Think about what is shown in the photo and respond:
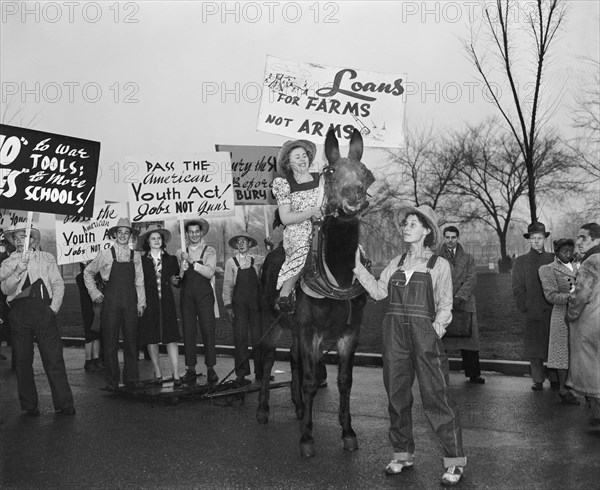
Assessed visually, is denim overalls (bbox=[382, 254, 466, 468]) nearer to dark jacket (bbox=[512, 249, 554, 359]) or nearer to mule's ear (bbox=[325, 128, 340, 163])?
mule's ear (bbox=[325, 128, 340, 163])

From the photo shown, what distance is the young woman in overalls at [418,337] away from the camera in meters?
5.88

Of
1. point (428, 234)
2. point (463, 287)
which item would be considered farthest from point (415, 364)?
point (463, 287)

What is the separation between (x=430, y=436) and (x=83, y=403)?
4.55 meters

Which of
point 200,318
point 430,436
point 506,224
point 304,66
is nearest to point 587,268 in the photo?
point 430,436

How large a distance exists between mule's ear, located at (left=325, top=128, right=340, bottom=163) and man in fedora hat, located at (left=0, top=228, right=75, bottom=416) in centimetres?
407

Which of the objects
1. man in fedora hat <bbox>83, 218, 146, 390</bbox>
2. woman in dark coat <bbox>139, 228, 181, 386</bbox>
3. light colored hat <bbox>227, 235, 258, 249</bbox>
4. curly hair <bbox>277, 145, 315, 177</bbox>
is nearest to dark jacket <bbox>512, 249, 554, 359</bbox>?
light colored hat <bbox>227, 235, 258, 249</bbox>

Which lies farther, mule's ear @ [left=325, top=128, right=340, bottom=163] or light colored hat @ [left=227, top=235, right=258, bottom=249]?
light colored hat @ [left=227, top=235, right=258, bottom=249]

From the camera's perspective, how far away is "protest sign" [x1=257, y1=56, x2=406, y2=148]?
9.34 m

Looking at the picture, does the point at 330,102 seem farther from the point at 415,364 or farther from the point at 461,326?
Answer: the point at 415,364

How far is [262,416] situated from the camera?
8297 mm

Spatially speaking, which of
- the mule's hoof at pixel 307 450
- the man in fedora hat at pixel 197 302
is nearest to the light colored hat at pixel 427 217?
the mule's hoof at pixel 307 450

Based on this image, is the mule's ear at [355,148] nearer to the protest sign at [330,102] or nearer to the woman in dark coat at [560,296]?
the protest sign at [330,102]

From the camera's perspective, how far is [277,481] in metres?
5.91

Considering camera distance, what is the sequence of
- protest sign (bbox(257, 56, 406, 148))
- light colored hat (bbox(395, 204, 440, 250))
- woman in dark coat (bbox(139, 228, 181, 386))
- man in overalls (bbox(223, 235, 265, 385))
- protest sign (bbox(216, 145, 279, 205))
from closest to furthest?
1. light colored hat (bbox(395, 204, 440, 250))
2. protest sign (bbox(257, 56, 406, 148))
3. woman in dark coat (bbox(139, 228, 181, 386))
4. man in overalls (bbox(223, 235, 265, 385))
5. protest sign (bbox(216, 145, 279, 205))
